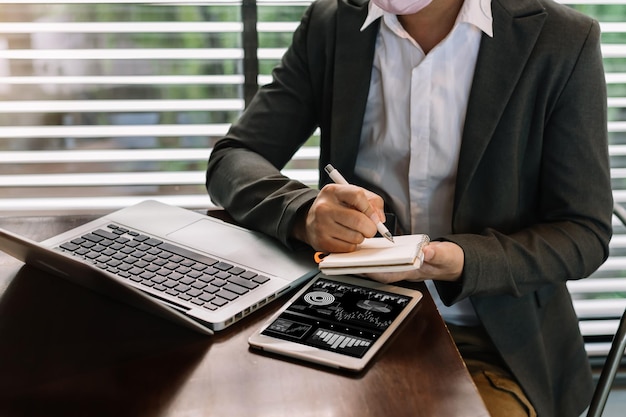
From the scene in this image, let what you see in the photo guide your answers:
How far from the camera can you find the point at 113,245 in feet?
4.11

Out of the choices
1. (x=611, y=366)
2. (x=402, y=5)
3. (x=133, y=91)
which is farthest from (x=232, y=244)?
(x=133, y=91)

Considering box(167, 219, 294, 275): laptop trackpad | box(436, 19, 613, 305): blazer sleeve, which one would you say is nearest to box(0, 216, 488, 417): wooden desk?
box(167, 219, 294, 275): laptop trackpad

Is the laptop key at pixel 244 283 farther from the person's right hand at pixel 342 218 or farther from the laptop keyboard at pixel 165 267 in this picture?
the person's right hand at pixel 342 218

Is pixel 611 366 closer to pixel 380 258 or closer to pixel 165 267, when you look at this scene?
pixel 380 258

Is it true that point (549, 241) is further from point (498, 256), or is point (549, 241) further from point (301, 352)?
point (301, 352)

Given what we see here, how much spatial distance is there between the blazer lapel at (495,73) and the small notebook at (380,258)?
0.88 feet

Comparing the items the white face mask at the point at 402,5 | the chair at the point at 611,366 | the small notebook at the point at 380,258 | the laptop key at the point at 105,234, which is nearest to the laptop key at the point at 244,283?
the small notebook at the point at 380,258

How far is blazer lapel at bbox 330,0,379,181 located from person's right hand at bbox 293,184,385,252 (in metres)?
0.28

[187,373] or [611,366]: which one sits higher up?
[187,373]

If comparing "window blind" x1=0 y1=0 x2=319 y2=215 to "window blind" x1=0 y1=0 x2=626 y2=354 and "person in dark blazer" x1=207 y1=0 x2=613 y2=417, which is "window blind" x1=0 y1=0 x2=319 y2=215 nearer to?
"window blind" x1=0 y1=0 x2=626 y2=354

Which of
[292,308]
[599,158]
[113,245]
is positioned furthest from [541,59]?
[113,245]

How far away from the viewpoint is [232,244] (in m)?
1.27

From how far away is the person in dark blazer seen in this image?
1.23 m

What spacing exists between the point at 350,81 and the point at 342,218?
16.5 inches
